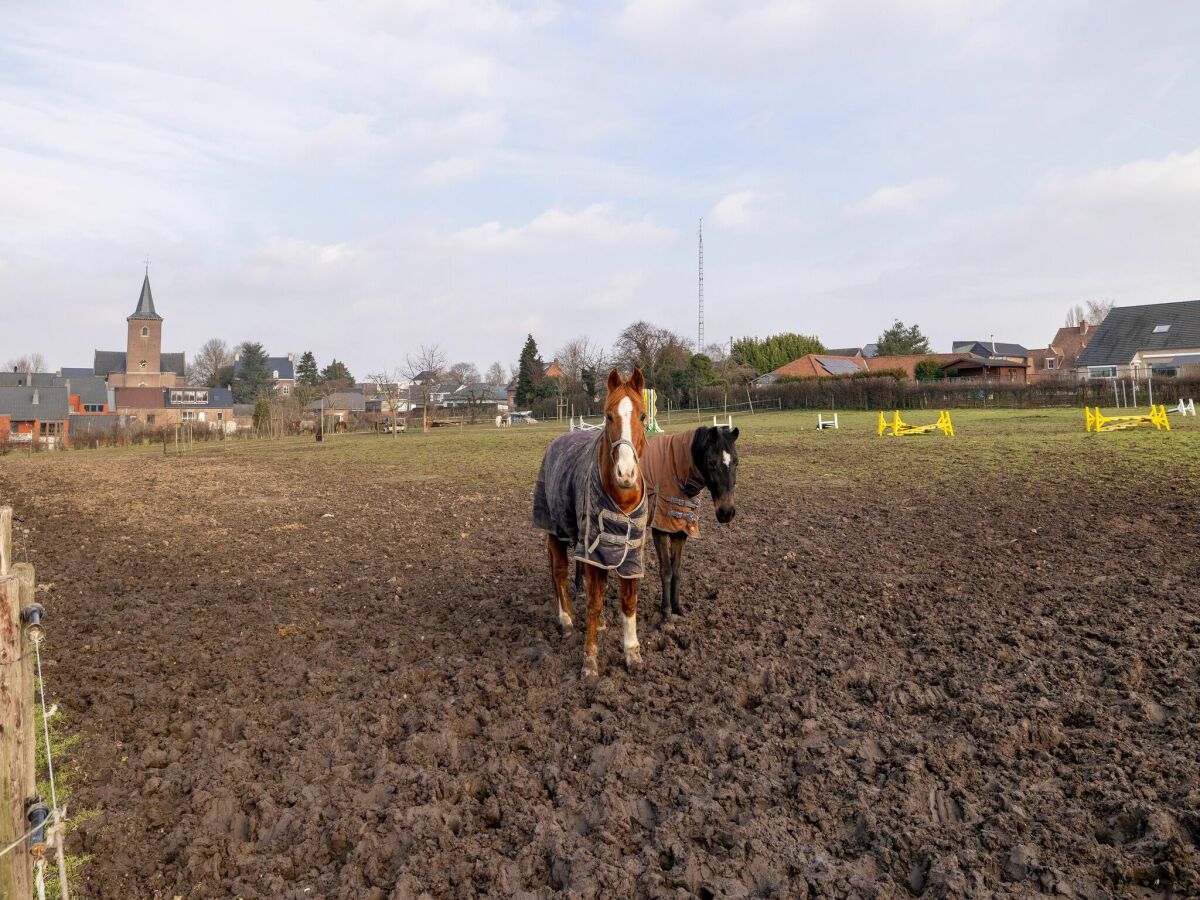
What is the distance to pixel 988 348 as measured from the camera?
9556 centimetres

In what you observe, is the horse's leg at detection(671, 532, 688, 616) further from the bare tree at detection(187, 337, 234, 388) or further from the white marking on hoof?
the bare tree at detection(187, 337, 234, 388)

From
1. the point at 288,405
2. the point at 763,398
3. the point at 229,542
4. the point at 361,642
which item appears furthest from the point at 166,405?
the point at 361,642

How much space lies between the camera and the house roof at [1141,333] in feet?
169

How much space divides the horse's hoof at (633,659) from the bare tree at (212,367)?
112595mm

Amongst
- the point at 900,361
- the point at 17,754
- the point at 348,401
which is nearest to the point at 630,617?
the point at 17,754

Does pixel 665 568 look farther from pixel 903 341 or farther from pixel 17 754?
pixel 903 341

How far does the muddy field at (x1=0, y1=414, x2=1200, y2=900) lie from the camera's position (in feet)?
10.9

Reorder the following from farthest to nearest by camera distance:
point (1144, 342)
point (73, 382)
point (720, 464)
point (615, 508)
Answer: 1. point (73, 382)
2. point (1144, 342)
3. point (720, 464)
4. point (615, 508)

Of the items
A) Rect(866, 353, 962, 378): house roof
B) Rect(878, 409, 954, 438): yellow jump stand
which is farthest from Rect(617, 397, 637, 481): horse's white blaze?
Rect(866, 353, 962, 378): house roof

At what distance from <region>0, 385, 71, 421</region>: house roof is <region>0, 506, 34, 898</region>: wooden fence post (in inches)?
2889

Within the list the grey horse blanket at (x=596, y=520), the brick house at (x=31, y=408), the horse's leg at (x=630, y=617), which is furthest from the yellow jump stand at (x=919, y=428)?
the brick house at (x=31, y=408)

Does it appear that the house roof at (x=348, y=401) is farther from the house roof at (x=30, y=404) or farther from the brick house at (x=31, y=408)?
the house roof at (x=30, y=404)

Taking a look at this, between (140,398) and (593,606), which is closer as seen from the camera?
(593,606)

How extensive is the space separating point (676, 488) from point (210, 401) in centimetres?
8950
